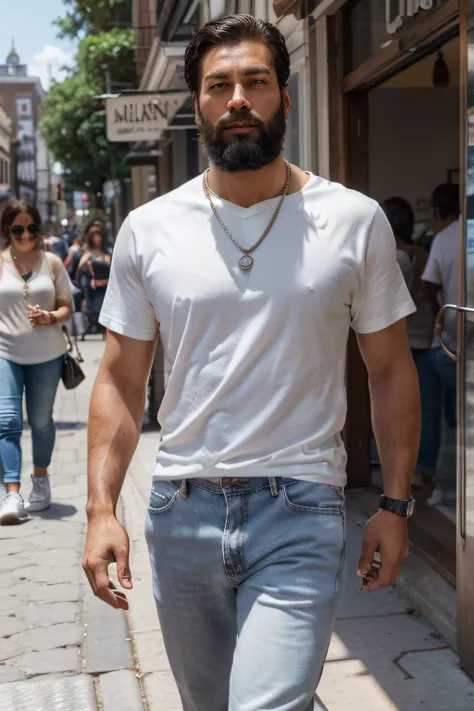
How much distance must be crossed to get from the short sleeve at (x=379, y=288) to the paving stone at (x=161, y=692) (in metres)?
2.08

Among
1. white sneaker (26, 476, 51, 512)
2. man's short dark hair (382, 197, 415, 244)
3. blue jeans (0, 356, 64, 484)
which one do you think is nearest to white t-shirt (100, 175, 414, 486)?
blue jeans (0, 356, 64, 484)

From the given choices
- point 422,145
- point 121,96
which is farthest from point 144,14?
point 422,145

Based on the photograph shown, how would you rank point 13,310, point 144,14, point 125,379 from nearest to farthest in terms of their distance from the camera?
point 125,379
point 13,310
point 144,14

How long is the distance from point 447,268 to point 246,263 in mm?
4550

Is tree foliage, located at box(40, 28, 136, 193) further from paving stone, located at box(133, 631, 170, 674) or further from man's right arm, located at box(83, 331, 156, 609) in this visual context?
man's right arm, located at box(83, 331, 156, 609)

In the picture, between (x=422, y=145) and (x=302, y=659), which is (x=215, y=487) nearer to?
(x=302, y=659)

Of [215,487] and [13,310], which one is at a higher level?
[13,310]

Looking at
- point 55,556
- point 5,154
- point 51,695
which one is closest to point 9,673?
point 51,695

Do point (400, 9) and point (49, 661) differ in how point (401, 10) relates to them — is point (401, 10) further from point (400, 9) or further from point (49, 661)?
point (49, 661)

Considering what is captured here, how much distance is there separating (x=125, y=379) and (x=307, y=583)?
67 cm

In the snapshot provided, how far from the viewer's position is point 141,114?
1348cm

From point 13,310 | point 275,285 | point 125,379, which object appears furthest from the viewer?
point 13,310

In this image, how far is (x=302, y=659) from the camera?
2.34 meters

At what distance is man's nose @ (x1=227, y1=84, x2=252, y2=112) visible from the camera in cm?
251
